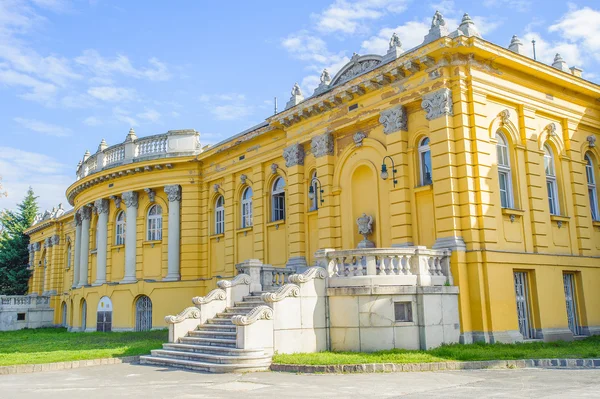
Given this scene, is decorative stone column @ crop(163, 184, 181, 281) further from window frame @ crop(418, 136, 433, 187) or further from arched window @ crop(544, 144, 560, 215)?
arched window @ crop(544, 144, 560, 215)

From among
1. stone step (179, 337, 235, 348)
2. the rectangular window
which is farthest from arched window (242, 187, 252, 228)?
the rectangular window

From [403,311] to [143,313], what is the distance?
17.5 m

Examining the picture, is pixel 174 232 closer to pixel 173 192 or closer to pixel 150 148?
pixel 173 192

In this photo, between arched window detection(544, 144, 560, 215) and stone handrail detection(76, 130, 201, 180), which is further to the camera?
stone handrail detection(76, 130, 201, 180)

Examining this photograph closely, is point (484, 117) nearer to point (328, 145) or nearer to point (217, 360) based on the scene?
point (328, 145)

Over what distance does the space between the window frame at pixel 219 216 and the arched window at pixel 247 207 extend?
1.64 m

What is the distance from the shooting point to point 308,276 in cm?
1498

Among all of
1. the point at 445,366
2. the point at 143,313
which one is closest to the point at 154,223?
the point at 143,313

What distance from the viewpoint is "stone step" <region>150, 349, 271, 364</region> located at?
531 inches

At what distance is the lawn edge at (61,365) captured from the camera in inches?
580

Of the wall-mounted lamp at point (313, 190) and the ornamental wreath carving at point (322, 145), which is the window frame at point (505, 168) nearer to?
the ornamental wreath carving at point (322, 145)

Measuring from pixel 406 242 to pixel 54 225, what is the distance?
3521 cm

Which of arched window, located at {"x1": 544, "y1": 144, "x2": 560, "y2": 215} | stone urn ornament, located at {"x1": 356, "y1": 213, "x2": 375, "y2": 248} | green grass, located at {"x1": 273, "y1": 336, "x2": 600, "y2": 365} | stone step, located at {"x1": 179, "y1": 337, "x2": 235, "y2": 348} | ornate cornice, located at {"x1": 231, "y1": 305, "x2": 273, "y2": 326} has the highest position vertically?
arched window, located at {"x1": 544, "y1": 144, "x2": 560, "y2": 215}

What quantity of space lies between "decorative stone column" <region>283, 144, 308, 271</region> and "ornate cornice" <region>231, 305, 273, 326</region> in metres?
7.14
